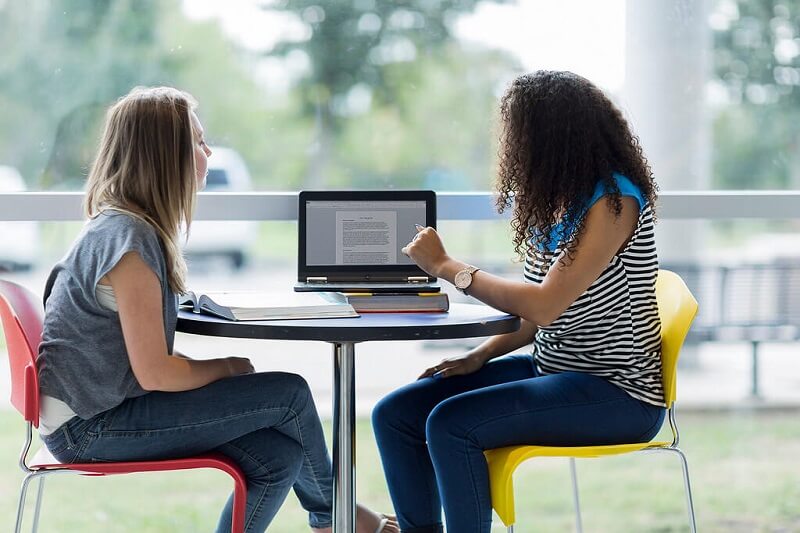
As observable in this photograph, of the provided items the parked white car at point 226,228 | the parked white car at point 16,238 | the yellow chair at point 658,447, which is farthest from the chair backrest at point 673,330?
the parked white car at point 16,238

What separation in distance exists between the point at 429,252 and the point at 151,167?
574 mm

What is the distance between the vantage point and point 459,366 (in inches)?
91.3

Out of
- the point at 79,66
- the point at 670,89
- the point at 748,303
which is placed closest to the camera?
the point at 79,66

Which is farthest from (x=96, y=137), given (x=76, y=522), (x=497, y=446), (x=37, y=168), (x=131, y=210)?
(x=497, y=446)


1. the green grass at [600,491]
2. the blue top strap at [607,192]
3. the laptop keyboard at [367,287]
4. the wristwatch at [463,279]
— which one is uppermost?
the blue top strap at [607,192]

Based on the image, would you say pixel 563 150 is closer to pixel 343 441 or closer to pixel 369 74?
pixel 343 441

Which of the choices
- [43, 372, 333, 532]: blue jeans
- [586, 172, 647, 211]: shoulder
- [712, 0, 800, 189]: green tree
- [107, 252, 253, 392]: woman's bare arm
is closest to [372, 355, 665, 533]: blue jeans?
[43, 372, 333, 532]: blue jeans

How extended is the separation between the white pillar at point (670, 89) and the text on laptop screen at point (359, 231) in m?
0.83

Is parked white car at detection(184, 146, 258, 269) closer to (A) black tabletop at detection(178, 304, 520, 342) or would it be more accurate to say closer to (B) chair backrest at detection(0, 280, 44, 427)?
(B) chair backrest at detection(0, 280, 44, 427)

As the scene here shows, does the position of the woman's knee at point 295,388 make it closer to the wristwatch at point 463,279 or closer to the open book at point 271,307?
the open book at point 271,307

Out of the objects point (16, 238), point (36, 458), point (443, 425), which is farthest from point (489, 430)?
point (16, 238)

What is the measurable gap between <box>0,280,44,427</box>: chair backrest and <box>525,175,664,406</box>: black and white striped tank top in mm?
1045

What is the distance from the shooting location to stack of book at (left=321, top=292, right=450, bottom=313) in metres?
2.07

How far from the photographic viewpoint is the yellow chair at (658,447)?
201cm
